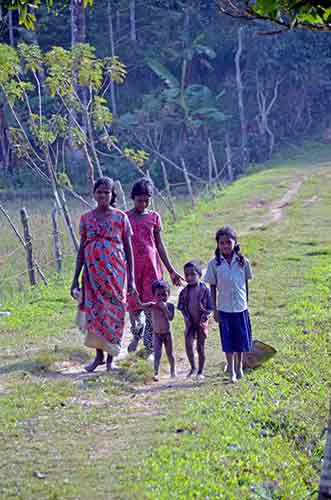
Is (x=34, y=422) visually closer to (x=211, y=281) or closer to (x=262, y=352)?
(x=211, y=281)

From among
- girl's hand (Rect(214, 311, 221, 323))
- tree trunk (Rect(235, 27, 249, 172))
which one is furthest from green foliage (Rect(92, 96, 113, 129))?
tree trunk (Rect(235, 27, 249, 172))

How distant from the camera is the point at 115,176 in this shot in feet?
93.4

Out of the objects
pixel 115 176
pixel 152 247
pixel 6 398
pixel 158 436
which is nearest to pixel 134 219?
pixel 152 247

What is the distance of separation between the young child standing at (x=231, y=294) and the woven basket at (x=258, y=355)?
1.93 feet

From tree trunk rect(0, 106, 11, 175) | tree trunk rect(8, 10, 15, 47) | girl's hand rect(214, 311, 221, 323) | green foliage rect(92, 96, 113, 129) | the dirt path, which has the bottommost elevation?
the dirt path

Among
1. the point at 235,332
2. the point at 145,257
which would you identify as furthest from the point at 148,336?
the point at 235,332

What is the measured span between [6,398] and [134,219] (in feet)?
6.84

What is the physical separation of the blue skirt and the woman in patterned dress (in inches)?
34.5

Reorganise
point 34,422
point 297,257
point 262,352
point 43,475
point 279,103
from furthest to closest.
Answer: point 279,103 < point 297,257 < point 262,352 < point 34,422 < point 43,475

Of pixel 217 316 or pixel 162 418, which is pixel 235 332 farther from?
pixel 162 418

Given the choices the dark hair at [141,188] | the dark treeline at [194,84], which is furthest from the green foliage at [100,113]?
the dark treeline at [194,84]

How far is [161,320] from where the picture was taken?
7.07 meters

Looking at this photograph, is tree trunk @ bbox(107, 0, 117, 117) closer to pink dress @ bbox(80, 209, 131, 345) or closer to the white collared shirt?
pink dress @ bbox(80, 209, 131, 345)

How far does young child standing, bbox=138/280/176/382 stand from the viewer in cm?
A: 703
